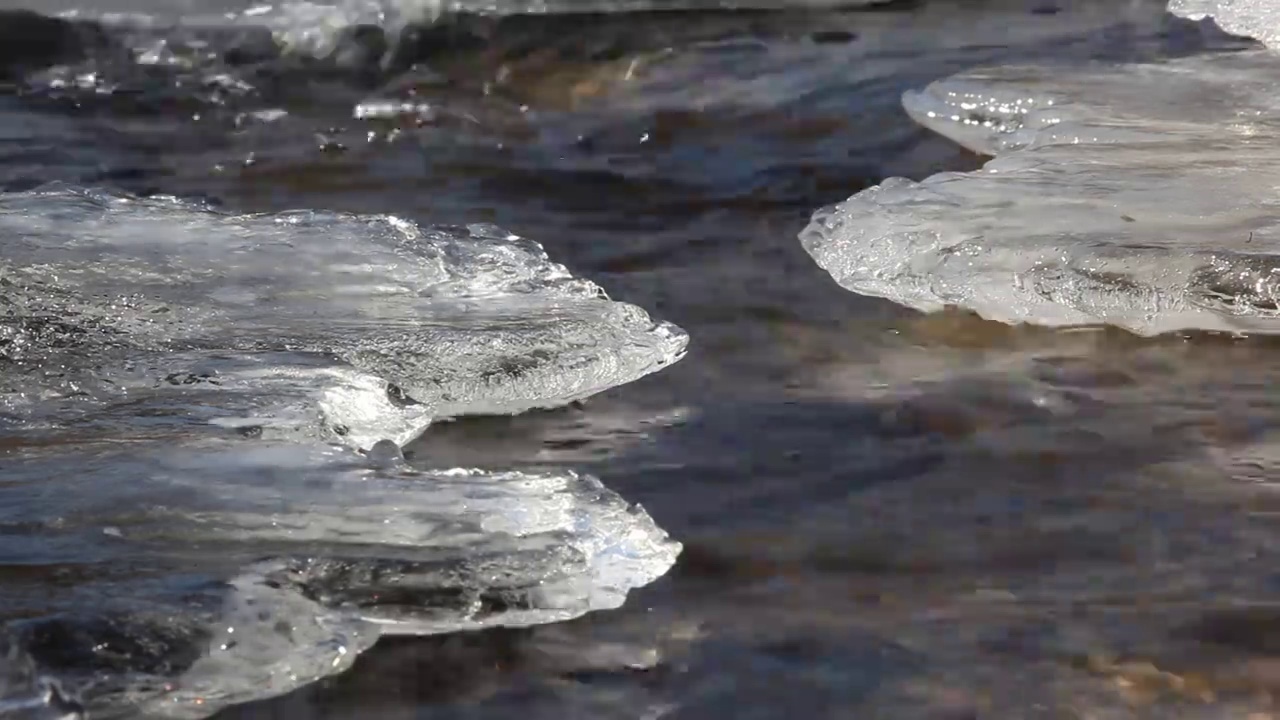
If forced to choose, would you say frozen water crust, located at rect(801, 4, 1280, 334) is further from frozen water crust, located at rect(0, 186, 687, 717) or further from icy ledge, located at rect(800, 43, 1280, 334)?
frozen water crust, located at rect(0, 186, 687, 717)

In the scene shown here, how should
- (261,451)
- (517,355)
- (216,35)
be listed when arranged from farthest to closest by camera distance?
(216,35) < (517,355) < (261,451)

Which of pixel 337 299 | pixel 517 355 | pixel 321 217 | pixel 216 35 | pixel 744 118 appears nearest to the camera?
pixel 517 355

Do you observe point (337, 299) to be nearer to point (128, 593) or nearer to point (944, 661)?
point (128, 593)

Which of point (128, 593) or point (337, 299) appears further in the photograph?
point (337, 299)

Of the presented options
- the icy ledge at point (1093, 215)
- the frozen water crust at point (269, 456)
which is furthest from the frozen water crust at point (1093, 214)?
the frozen water crust at point (269, 456)

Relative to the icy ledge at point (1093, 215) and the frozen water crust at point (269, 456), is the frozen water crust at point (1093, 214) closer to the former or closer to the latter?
the icy ledge at point (1093, 215)

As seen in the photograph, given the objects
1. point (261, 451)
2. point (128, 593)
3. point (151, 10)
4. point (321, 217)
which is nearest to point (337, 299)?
point (321, 217)

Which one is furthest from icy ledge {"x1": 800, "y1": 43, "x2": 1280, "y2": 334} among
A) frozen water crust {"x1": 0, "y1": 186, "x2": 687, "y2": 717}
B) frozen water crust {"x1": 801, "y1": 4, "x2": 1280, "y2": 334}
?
frozen water crust {"x1": 0, "y1": 186, "x2": 687, "y2": 717}
